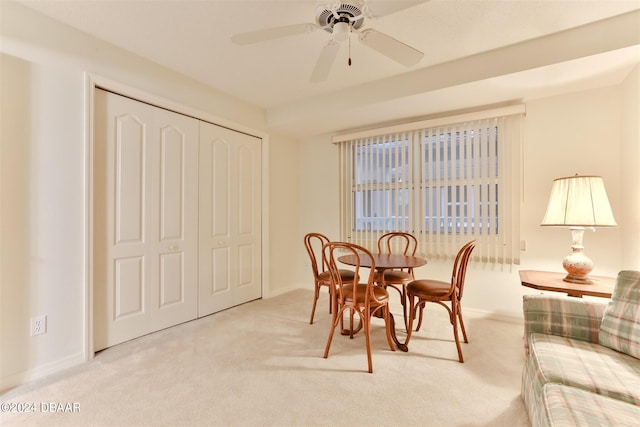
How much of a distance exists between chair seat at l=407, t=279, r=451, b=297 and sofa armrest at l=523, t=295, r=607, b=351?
583mm

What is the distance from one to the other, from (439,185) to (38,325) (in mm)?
3757

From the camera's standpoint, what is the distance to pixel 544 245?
116 inches

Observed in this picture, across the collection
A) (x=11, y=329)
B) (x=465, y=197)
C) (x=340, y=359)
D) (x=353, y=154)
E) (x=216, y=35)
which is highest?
(x=216, y=35)

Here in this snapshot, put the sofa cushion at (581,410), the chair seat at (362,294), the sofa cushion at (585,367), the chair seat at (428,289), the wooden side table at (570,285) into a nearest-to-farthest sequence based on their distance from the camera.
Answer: the sofa cushion at (581,410) → the sofa cushion at (585,367) → the wooden side table at (570,285) → the chair seat at (362,294) → the chair seat at (428,289)

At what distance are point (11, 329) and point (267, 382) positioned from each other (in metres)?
1.69

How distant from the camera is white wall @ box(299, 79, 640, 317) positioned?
8.36 ft

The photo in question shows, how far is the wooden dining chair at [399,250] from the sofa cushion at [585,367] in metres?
1.23

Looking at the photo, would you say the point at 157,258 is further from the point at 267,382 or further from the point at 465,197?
the point at 465,197

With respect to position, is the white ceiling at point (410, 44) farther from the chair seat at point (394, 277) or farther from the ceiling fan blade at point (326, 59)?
the chair seat at point (394, 277)

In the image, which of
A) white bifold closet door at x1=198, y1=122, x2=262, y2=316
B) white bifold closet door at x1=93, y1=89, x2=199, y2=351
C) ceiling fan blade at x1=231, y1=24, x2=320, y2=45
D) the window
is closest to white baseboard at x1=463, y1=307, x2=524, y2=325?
the window

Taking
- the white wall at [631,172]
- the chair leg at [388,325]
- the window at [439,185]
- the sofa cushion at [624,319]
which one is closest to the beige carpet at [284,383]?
the chair leg at [388,325]

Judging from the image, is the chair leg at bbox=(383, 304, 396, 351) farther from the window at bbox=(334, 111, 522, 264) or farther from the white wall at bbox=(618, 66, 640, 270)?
the white wall at bbox=(618, 66, 640, 270)

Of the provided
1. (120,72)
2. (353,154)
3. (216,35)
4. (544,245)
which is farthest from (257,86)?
(544,245)

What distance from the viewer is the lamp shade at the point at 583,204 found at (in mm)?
2191
